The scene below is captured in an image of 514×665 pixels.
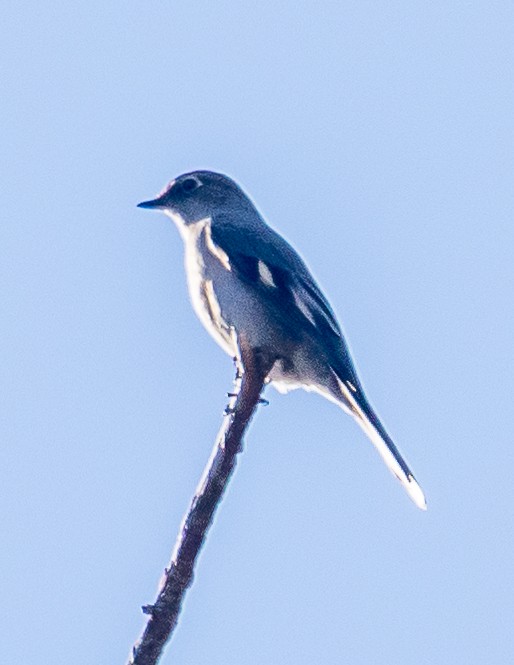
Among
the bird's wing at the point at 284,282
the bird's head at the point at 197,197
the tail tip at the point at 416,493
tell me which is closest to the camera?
the tail tip at the point at 416,493

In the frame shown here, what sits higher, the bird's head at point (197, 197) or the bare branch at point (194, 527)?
the bird's head at point (197, 197)

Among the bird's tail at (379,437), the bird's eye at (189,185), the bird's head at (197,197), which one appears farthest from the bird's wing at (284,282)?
the bird's eye at (189,185)

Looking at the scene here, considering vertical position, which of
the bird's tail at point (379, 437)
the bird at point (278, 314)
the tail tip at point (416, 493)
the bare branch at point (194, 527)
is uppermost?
the bird at point (278, 314)

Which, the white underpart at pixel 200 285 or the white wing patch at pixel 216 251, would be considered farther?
the white wing patch at pixel 216 251

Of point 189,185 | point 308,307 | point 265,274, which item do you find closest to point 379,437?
point 308,307

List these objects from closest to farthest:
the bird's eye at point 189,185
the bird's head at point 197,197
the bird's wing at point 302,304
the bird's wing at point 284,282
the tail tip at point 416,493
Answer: the tail tip at point 416,493 < the bird's wing at point 302,304 < the bird's wing at point 284,282 < the bird's head at point 197,197 < the bird's eye at point 189,185

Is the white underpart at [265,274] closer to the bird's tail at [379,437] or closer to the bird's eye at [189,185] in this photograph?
the bird's tail at [379,437]

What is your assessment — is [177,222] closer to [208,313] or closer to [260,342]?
[208,313]

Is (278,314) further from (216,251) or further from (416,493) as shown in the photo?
(416,493)
